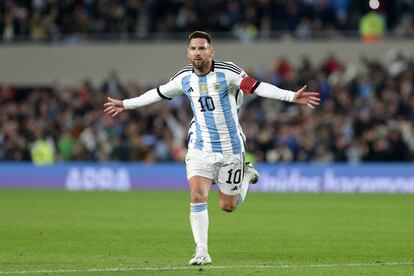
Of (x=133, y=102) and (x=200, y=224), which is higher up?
(x=133, y=102)

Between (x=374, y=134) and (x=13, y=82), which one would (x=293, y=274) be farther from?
(x=13, y=82)

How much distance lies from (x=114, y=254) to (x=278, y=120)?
55.3 ft

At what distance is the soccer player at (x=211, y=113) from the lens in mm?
11641

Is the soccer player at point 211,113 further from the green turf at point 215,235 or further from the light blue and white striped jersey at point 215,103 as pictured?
the green turf at point 215,235

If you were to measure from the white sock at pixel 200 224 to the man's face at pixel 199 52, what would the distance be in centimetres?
156

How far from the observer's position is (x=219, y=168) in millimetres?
12000

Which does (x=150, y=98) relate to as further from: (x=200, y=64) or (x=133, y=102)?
(x=200, y=64)

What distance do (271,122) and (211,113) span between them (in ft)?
55.7

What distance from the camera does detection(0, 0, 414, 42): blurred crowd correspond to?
105 feet

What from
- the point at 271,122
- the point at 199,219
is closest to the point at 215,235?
the point at 199,219

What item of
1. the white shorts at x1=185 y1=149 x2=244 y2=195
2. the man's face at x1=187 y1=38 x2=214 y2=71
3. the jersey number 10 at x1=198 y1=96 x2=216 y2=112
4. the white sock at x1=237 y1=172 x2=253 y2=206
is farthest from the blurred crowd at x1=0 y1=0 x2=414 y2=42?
the man's face at x1=187 y1=38 x2=214 y2=71

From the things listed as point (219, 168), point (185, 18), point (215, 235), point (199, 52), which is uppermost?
point (185, 18)

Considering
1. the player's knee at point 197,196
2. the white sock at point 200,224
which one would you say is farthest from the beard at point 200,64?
the white sock at point 200,224

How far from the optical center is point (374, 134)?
27.1 metres
